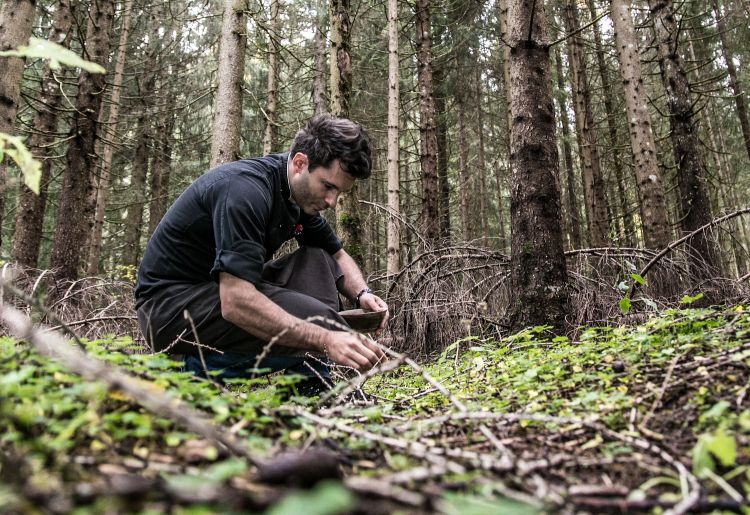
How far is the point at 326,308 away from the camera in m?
3.19

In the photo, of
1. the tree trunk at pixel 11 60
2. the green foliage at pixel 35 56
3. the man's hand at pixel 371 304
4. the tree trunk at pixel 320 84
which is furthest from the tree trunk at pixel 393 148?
the green foliage at pixel 35 56

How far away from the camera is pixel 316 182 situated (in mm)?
3412

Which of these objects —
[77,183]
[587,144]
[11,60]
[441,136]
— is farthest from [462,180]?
[11,60]

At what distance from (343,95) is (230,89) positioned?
63.1 inches

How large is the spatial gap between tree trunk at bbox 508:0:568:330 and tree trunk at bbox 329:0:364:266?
8.87 feet

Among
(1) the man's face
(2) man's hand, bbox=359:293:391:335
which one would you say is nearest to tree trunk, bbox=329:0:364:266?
(2) man's hand, bbox=359:293:391:335

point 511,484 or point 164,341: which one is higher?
point 164,341

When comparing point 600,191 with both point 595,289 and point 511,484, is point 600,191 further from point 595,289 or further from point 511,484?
point 511,484

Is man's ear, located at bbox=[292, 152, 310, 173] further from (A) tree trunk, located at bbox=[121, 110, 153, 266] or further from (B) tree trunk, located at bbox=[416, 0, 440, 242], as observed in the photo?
(A) tree trunk, located at bbox=[121, 110, 153, 266]

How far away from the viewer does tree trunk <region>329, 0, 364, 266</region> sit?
6.41m

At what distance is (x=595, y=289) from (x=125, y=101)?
14.9 metres

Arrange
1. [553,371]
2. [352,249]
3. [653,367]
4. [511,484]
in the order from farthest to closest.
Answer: [352,249], [553,371], [653,367], [511,484]

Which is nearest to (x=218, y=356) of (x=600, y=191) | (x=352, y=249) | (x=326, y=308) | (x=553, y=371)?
(x=326, y=308)

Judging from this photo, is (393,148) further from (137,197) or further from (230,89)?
(137,197)
